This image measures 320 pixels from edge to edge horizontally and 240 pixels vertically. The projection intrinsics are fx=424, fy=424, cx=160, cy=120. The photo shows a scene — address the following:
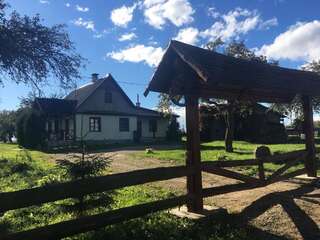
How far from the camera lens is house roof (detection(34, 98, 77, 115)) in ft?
127

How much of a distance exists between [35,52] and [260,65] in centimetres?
764

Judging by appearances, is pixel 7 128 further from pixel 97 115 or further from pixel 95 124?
pixel 97 115

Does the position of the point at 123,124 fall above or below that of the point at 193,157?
above

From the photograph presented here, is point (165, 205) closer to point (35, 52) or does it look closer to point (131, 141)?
point (35, 52)

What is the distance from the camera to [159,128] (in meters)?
48.8

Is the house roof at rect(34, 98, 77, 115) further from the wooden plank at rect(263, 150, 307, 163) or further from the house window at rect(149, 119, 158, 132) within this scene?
the wooden plank at rect(263, 150, 307, 163)

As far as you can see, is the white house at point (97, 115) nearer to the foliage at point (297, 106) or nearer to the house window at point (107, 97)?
the house window at point (107, 97)

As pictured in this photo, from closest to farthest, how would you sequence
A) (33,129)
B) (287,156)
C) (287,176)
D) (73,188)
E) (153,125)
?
(73,188) → (287,176) → (287,156) → (33,129) → (153,125)

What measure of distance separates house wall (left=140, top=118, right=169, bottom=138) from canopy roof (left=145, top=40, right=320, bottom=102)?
36.1 meters

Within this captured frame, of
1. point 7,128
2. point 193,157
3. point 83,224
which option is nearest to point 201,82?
point 193,157

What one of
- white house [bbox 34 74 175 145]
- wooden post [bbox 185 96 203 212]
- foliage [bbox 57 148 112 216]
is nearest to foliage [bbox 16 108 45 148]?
white house [bbox 34 74 175 145]

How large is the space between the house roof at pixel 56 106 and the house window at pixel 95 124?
2.37 m

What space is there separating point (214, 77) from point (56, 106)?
107 feet

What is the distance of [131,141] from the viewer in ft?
145
